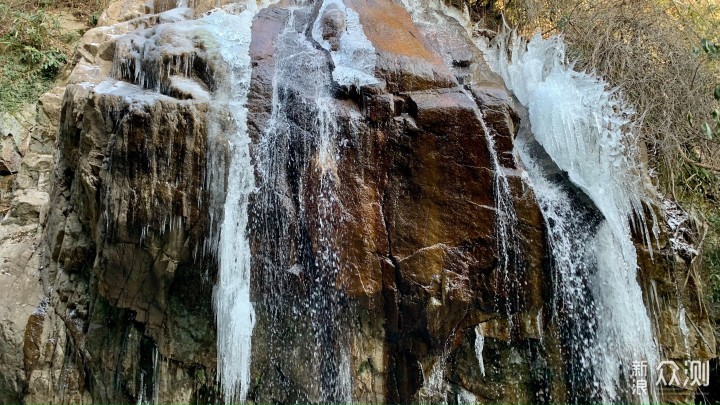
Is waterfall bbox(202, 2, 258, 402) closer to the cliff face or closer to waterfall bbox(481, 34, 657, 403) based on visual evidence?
the cliff face

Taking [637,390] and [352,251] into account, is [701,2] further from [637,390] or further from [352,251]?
[352,251]

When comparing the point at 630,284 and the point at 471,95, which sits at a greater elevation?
the point at 471,95

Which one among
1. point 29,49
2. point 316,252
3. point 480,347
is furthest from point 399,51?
point 29,49

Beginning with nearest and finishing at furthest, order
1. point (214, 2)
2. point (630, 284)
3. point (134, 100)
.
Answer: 1. point (134, 100)
2. point (630, 284)
3. point (214, 2)

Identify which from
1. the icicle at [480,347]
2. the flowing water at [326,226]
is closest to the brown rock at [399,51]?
the flowing water at [326,226]

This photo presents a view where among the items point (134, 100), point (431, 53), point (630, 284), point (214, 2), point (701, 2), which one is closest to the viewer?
point (134, 100)

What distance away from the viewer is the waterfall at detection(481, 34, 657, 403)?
454 centimetres

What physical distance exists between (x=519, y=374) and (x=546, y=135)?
2502 millimetres

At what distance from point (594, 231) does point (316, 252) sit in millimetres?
2745

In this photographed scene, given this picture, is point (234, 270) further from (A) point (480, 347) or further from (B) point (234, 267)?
(A) point (480, 347)

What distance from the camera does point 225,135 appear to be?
14.2ft

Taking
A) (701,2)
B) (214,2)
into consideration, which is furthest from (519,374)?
(701,2)

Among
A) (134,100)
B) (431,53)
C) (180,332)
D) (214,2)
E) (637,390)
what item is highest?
(214,2)

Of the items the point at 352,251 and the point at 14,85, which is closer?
the point at 352,251
